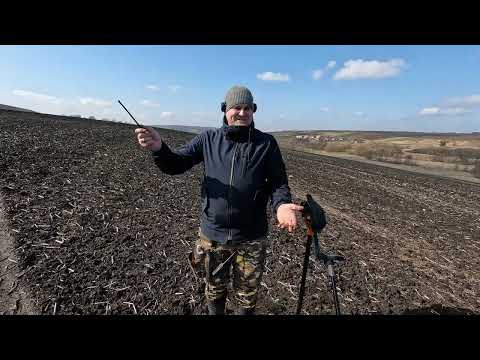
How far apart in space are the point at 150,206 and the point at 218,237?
5.44m

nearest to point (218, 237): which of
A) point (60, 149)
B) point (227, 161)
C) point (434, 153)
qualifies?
point (227, 161)

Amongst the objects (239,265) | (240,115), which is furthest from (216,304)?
(240,115)

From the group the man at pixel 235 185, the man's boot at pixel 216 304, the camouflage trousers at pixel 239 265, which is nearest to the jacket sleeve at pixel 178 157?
the man at pixel 235 185

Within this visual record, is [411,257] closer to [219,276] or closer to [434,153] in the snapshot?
[219,276]

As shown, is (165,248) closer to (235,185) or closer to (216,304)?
(216,304)

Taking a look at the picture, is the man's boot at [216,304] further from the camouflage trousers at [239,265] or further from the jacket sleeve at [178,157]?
the jacket sleeve at [178,157]

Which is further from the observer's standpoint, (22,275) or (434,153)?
(434,153)

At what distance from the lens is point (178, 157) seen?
329 centimetres

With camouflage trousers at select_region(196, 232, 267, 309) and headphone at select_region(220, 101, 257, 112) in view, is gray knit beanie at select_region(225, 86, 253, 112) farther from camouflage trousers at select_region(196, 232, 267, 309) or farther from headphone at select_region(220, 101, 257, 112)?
camouflage trousers at select_region(196, 232, 267, 309)

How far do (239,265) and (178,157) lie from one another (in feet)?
4.70

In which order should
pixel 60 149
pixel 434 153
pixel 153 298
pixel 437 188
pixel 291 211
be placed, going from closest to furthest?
pixel 291 211 < pixel 153 298 < pixel 60 149 < pixel 437 188 < pixel 434 153

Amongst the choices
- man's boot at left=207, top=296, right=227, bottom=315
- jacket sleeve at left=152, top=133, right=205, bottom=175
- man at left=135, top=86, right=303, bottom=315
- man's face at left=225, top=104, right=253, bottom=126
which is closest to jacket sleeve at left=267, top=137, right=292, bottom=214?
man at left=135, top=86, right=303, bottom=315

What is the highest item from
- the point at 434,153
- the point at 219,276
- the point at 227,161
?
the point at 227,161

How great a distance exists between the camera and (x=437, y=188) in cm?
1834
